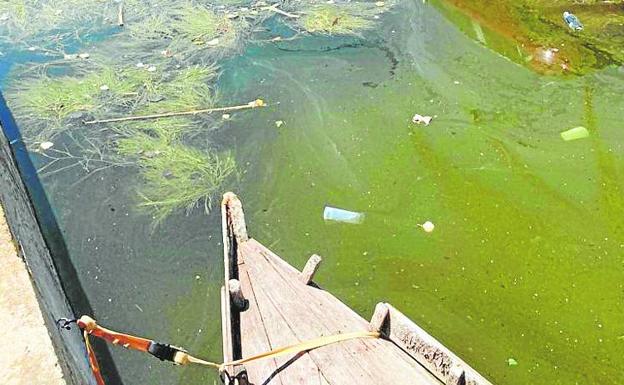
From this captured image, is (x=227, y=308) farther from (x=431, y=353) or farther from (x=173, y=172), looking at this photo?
(x=173, y=172)

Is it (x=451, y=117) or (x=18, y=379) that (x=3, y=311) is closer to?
(x=18, y=379)

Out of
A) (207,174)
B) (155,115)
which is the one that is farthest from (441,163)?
(155,115)

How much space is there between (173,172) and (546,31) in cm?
346

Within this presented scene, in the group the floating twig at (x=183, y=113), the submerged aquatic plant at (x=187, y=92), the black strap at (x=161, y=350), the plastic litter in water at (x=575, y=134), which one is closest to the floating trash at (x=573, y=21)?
the plastic litter in water at (x=575, y=134)

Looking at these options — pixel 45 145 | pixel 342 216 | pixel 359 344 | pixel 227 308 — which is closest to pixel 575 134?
pixel 342 216

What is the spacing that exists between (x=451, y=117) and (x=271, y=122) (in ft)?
4.39

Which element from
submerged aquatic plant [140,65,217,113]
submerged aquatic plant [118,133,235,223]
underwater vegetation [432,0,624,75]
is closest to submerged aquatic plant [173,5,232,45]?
submerged aquatic plant [140,65,217,113]

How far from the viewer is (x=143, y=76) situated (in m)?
4.71

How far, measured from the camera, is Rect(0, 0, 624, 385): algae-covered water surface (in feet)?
10.1

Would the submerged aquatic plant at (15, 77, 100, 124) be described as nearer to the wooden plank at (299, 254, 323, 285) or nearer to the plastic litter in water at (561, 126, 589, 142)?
the wooden plank at (299, 254, 323, 285)

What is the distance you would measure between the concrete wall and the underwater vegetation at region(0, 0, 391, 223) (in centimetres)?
23

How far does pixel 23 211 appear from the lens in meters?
2.98

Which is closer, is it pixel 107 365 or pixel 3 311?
pixel 3 311

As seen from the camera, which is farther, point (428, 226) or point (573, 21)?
point (573, 21)
